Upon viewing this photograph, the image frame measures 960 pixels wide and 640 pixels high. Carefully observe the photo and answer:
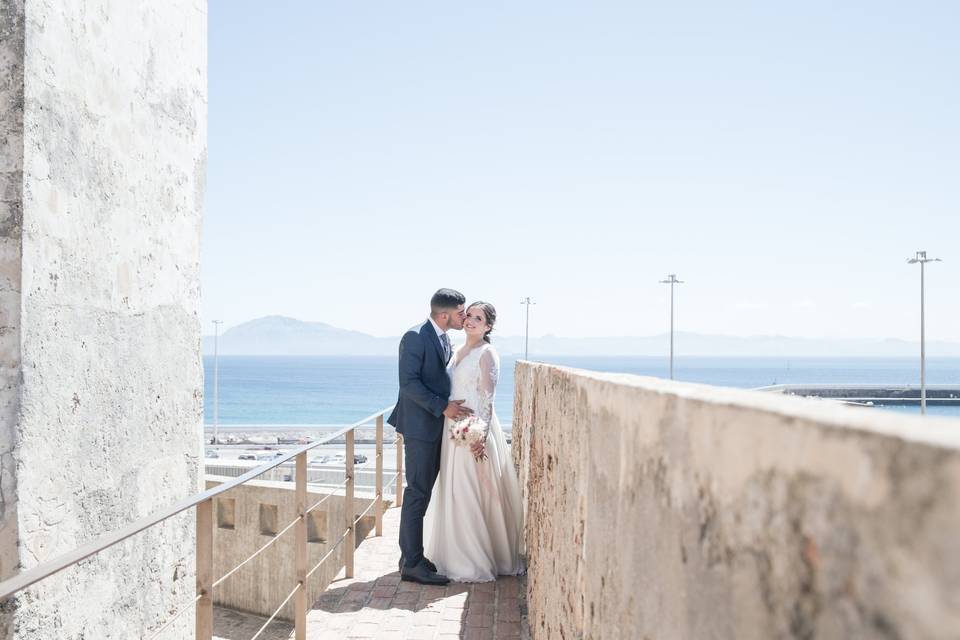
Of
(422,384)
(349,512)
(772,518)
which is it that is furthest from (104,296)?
(772,518)

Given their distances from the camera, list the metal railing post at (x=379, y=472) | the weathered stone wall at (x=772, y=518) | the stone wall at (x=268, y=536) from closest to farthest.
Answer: the weathered stone wall at (x=772, y=518) → the metal railing post at (x=379, y=472) → the stone wall at (x=268, y=536)

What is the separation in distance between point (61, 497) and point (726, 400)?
9.91 feet

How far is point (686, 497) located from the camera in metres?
1.09

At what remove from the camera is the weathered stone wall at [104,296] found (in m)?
2.95

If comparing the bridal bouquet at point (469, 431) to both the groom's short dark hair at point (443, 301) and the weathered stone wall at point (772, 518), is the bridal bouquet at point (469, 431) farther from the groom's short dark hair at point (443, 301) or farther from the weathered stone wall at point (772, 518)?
the weathered stone wall at point (772, 518)

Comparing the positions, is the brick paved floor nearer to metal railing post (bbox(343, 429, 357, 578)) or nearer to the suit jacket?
metal railing post (bbox(343, 429, 357, 578))

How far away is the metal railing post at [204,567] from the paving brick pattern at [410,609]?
184 cm

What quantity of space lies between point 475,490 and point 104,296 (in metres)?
2.98

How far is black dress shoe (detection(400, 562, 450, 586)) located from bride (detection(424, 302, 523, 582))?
11 centimetres

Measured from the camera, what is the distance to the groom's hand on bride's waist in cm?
555

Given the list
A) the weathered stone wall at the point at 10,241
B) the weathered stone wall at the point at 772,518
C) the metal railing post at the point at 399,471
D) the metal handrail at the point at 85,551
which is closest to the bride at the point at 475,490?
the metal railing post at the point at 399,471

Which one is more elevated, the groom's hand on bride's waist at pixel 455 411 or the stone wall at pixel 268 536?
the groom's hand on bride's waist at pixel 455 411

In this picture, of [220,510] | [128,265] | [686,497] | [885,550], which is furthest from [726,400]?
[220,510]

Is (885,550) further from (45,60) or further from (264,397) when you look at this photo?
(264,397)
